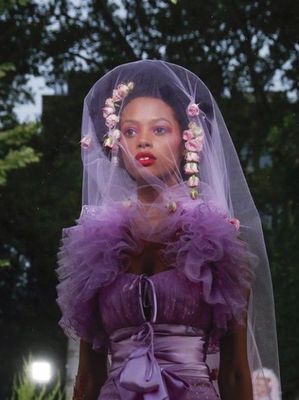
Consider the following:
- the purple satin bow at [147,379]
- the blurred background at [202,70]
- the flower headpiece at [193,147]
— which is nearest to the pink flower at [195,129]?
the flower headpiece at [193,147]

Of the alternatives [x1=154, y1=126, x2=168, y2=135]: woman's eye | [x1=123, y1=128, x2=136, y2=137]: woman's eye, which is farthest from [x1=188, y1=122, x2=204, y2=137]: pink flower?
[x1=123, y1=128, x2=136, y2=137]: woman's eye

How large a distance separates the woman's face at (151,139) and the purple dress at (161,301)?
0.19 meters

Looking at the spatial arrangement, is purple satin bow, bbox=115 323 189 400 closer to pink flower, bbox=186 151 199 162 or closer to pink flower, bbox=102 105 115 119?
pink flower, bbox=186 151 199 162

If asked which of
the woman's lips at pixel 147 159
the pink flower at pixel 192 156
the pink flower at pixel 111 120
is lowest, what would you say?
the woman's lips at pixel 147 159

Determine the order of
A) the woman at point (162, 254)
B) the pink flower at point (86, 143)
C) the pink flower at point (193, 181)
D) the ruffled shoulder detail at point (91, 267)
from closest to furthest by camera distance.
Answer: the woman at point (162, 254), the ruffled shoulder detail at point (91, 267), the pink flower at point (193, 181), the pink flower at point (86, 143)

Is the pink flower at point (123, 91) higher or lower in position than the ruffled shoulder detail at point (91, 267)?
higher

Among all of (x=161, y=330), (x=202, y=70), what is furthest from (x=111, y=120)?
(x=202, y=70)

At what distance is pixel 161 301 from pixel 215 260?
0.85 feet

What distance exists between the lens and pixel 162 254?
3.87 meters

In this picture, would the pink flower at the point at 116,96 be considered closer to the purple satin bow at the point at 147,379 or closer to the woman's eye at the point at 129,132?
the woman's eye at the point at 129,132

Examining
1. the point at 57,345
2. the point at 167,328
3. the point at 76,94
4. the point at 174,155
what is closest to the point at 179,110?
the point at 174,155

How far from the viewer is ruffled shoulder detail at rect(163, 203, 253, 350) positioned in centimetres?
376

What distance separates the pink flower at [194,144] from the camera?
405 centimetres

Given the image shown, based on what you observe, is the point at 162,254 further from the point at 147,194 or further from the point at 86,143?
the point at 86,143
